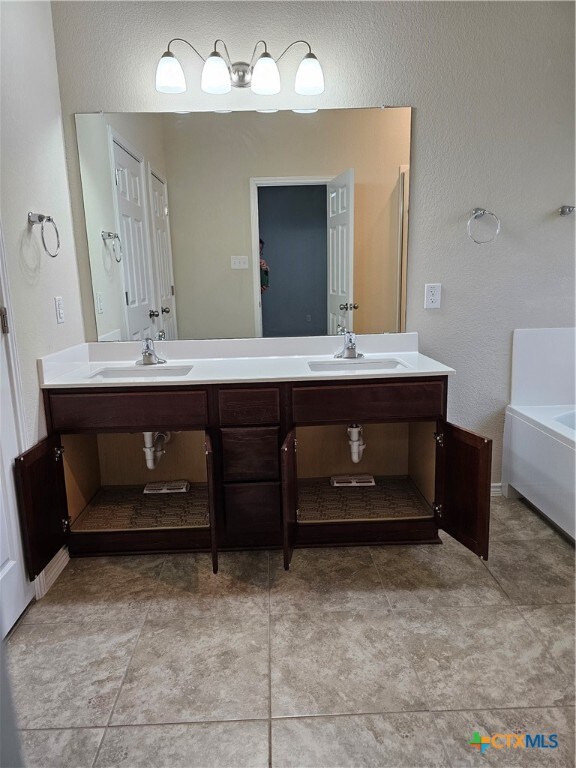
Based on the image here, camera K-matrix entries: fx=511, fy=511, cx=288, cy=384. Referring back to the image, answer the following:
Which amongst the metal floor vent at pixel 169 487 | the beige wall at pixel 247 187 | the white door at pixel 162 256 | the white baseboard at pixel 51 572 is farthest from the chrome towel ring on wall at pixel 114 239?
the white baseboard at pixel 51 572

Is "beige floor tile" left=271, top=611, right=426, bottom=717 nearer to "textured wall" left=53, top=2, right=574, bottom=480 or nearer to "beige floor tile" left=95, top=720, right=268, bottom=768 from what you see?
"beige floor tile" left=95, top=720, right=268, bottom=768

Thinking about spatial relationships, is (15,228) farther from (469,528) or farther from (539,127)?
(539,127)

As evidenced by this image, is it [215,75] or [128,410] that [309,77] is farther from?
[128,410]

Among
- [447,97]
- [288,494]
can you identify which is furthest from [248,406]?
[447,97]

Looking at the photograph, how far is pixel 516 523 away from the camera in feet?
8.10

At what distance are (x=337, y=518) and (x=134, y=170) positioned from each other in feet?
6.09

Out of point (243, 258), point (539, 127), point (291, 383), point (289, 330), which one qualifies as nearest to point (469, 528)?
point (291, 383)

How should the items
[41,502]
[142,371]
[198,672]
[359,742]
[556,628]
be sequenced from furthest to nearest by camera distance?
[142,371] < [41,502] < [556,628] < [198,672] < [359,742]

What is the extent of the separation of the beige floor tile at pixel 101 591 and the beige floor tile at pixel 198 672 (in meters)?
0.16

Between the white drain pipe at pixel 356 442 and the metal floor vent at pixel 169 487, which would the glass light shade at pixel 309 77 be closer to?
the white drain pipe at pixel 356 442

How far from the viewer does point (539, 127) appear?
7.91 ft

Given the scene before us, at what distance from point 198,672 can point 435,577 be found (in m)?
0.99

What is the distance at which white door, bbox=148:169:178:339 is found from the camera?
2.41 metres

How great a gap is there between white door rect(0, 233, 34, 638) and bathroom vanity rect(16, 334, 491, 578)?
0.05 meters
